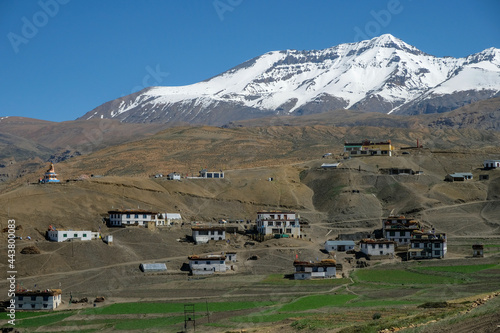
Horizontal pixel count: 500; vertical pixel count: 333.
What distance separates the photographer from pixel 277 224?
100 m

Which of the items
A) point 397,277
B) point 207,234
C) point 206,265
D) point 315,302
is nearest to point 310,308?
point 315,302

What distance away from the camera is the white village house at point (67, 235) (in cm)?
8850

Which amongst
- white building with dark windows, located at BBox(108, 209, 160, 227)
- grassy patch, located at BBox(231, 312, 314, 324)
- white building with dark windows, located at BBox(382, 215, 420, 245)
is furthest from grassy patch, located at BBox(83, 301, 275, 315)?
white building with dark windows, located at BBox(382, 215, 420, 245)

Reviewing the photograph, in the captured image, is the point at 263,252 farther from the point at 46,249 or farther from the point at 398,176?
the point at 398,176

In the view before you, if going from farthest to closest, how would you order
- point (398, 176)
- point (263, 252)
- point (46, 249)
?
1. point (398, 176)
2. point (263, 252)
3. point (46, 249)

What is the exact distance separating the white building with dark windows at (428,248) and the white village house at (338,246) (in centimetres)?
696

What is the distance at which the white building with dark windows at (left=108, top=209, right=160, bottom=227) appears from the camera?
96312 millimetres

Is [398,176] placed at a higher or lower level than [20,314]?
higher

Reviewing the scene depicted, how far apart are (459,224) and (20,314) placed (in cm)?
5858

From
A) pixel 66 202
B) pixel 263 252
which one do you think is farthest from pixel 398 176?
pixel 66 202

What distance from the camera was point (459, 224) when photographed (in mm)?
104562

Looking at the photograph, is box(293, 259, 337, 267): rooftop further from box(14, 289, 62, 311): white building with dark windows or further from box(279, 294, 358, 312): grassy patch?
box(14, 289, 62, 311): white building with dark windows

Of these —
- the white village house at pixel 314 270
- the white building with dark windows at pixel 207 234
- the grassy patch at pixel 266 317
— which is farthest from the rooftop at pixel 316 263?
the grassy patch at pixel 266 317

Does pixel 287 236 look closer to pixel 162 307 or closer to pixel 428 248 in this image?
pixel 428 248
